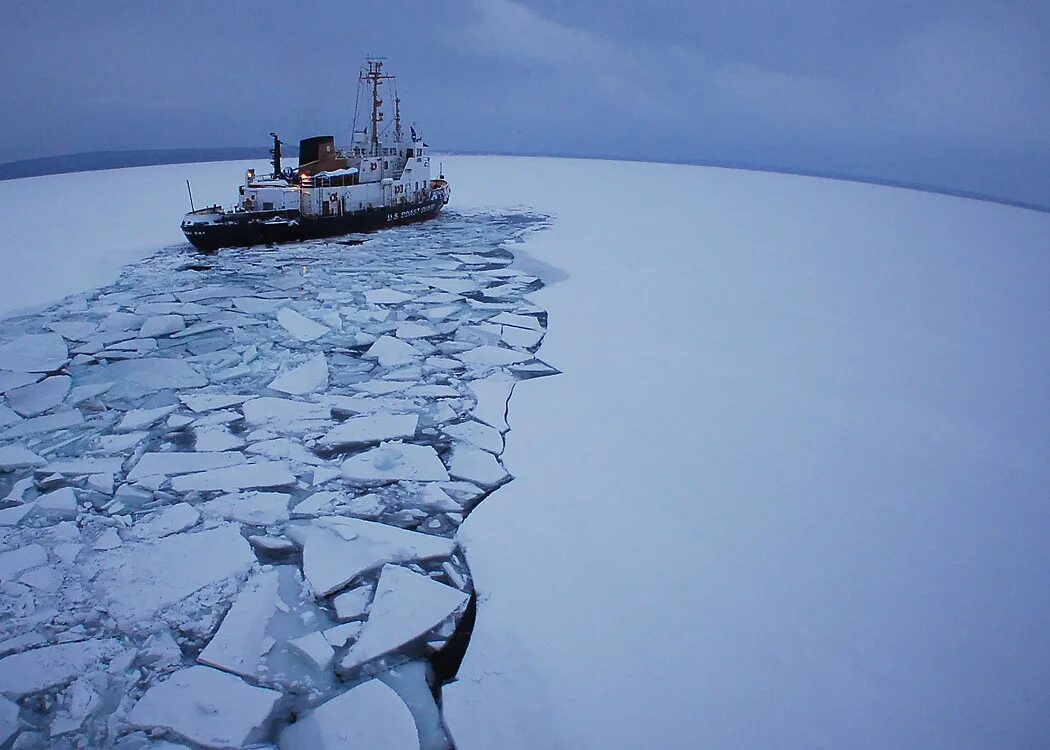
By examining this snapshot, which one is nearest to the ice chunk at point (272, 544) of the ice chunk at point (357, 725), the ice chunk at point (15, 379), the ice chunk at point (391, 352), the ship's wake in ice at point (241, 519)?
the ship's wake in ice at point (241, 519)

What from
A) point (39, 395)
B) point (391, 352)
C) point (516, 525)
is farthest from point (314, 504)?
point (39, 395)

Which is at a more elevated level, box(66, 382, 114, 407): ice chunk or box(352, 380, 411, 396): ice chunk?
box(352, 380, 411, 396): ice chunk

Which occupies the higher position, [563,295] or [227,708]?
[563,295]

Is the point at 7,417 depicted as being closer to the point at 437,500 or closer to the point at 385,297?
the point at 437,500

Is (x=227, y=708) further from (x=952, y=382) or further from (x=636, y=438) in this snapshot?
(x=952, y=382)

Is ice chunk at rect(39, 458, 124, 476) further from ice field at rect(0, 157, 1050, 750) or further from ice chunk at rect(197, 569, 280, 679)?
ice chunk at rect(197, 569, 280, 679)

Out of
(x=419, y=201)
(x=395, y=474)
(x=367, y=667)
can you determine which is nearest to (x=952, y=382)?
(x=395, y=474)

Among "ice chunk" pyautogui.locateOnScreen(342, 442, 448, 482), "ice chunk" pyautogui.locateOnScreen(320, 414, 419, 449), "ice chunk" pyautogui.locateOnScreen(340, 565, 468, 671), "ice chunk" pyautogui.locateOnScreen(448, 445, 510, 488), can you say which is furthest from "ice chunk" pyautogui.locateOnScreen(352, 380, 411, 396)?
"ice chunk" pyautogui.locateOnScreen(340, 565, 468, 671)
